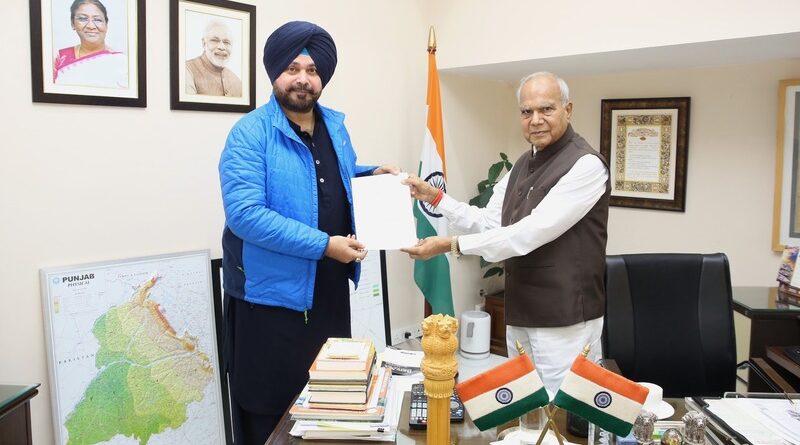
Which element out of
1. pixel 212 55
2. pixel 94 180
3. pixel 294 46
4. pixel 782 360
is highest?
pixel 212 55

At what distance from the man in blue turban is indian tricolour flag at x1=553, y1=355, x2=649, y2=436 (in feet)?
3.09

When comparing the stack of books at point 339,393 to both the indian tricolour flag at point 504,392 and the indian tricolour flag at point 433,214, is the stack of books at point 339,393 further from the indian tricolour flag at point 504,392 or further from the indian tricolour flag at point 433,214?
the indian tricolour flag at point 433,214

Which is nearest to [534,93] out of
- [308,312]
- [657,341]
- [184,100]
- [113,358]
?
[657,341]

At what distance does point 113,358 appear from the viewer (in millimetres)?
2236

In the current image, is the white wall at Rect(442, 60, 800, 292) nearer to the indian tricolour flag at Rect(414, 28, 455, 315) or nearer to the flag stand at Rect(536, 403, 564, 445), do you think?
the indian tricolour flag at Rect(414, 28, 455, 315)

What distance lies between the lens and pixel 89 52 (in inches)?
86.0

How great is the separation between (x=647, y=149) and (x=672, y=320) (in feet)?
6.77

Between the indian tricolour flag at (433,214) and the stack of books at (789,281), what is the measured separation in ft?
5.48

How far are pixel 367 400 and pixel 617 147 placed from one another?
3041mm

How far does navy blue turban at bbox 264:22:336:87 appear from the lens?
180 cm

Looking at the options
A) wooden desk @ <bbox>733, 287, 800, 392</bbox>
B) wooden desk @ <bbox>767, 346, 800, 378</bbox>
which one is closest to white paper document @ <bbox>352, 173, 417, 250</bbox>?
wooden desk @ <bbox>767, 346, 800, 378</bbox>

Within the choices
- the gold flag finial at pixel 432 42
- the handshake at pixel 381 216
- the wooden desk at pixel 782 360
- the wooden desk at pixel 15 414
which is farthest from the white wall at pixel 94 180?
the wooden desk at pixel 782 360

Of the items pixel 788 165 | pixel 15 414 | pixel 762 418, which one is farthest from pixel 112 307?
pixel 788 165

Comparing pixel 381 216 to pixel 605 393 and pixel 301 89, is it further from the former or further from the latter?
pixel 605 393
